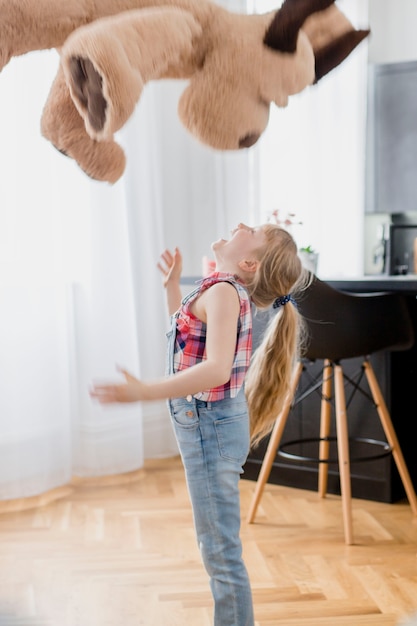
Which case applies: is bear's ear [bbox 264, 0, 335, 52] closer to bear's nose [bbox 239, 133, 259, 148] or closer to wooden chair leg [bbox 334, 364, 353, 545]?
bear's nose [bbox 239, 133, 259, 148]

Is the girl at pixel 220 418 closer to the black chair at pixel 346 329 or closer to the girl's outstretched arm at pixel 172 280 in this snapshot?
the girl's outstretched arm at pixel 172 280

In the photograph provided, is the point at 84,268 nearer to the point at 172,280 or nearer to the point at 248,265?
the point at 172,280

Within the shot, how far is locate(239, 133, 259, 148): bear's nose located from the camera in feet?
2.92

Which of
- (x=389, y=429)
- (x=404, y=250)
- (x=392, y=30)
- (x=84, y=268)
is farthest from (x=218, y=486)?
(x=392, y=30)

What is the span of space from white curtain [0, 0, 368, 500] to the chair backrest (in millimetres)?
741

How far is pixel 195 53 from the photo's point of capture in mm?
855

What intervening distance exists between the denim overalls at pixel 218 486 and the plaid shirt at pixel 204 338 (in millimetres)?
48

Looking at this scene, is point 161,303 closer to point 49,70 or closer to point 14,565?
point 49,70

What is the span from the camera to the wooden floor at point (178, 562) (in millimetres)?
2113

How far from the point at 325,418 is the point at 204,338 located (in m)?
1.28

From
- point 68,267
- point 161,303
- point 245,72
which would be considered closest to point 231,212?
point 161,303

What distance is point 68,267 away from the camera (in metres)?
3.33

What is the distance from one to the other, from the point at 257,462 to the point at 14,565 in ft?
3.65

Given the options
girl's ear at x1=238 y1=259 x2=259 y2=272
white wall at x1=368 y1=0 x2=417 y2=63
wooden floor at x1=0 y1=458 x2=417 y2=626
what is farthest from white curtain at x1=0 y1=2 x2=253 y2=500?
girl's ear at x1=238 y1=259 x2=259 y2=272
